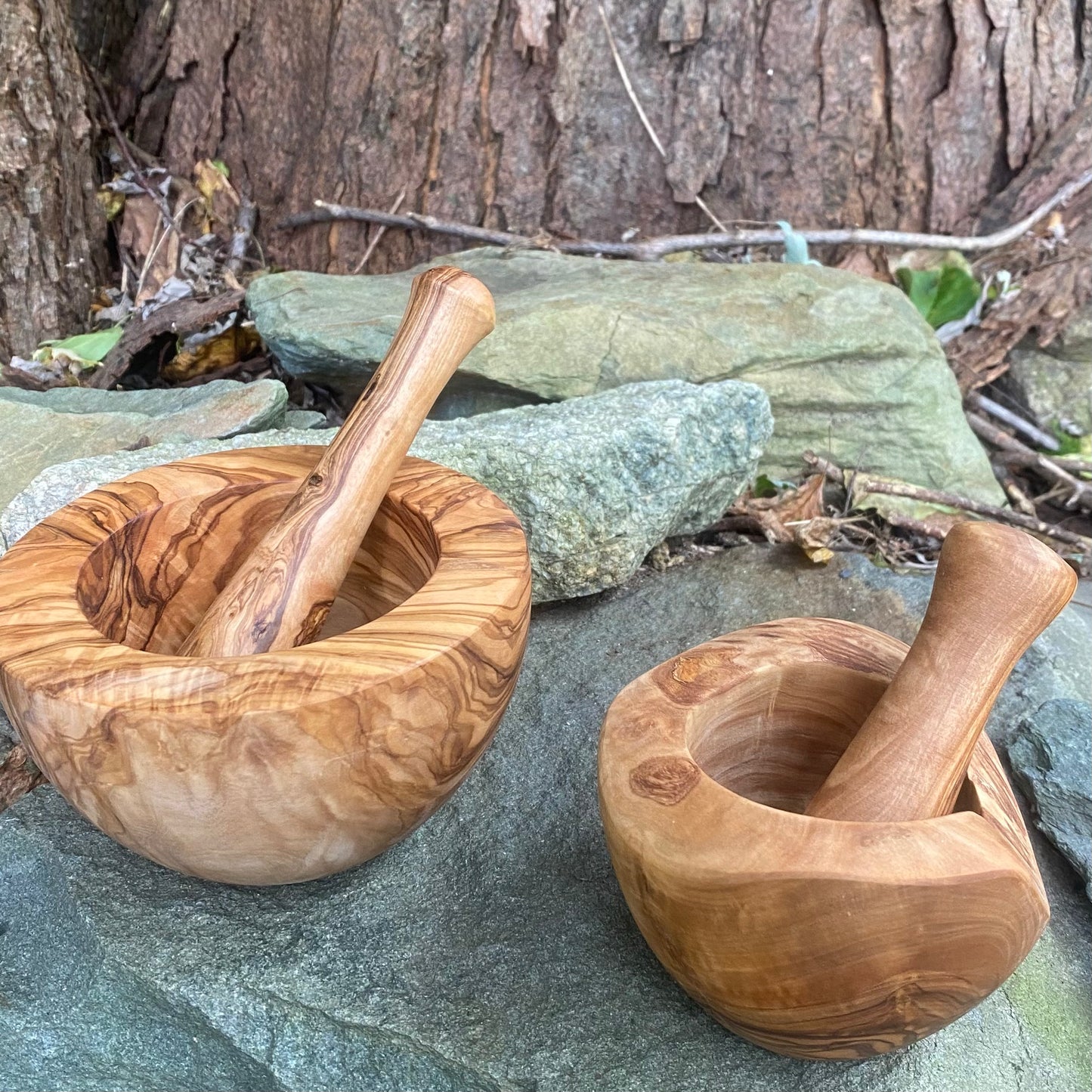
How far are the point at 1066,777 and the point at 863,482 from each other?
0.79m

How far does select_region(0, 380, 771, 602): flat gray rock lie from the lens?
1617mm

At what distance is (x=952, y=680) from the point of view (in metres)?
1.09

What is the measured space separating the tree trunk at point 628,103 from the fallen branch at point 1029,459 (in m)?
0.52

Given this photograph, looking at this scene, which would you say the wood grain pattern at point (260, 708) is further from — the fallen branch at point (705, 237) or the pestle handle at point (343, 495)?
the fallen branch at point (705, 237)

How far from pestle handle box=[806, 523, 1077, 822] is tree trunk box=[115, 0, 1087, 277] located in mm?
1615

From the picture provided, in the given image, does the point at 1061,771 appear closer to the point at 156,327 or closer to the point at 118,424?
the point at 118,424

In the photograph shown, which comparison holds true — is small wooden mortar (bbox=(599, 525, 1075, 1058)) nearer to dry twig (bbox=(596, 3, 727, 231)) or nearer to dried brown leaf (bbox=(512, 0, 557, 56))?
A: dry twig (bbox=(596, 3, 727, 231))

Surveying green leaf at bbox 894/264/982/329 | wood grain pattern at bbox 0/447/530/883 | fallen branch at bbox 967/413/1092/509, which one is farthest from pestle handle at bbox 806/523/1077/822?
green leaf at bbox 894/264/982/329

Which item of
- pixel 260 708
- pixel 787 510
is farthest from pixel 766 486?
pixel 260 708

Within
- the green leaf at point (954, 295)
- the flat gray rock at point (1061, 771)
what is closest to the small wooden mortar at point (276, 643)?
the flat gray rock at point (1061, 771)

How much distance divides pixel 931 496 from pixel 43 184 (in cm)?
216

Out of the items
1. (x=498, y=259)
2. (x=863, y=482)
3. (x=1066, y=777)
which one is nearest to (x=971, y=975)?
(x=1066, y=777)

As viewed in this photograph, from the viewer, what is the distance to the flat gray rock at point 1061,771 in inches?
54.7

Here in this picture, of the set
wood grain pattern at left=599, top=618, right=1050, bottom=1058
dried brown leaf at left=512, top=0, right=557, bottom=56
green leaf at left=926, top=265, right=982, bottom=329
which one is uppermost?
dried brown leaf at left=512, top=0, right=557, bottom=56
